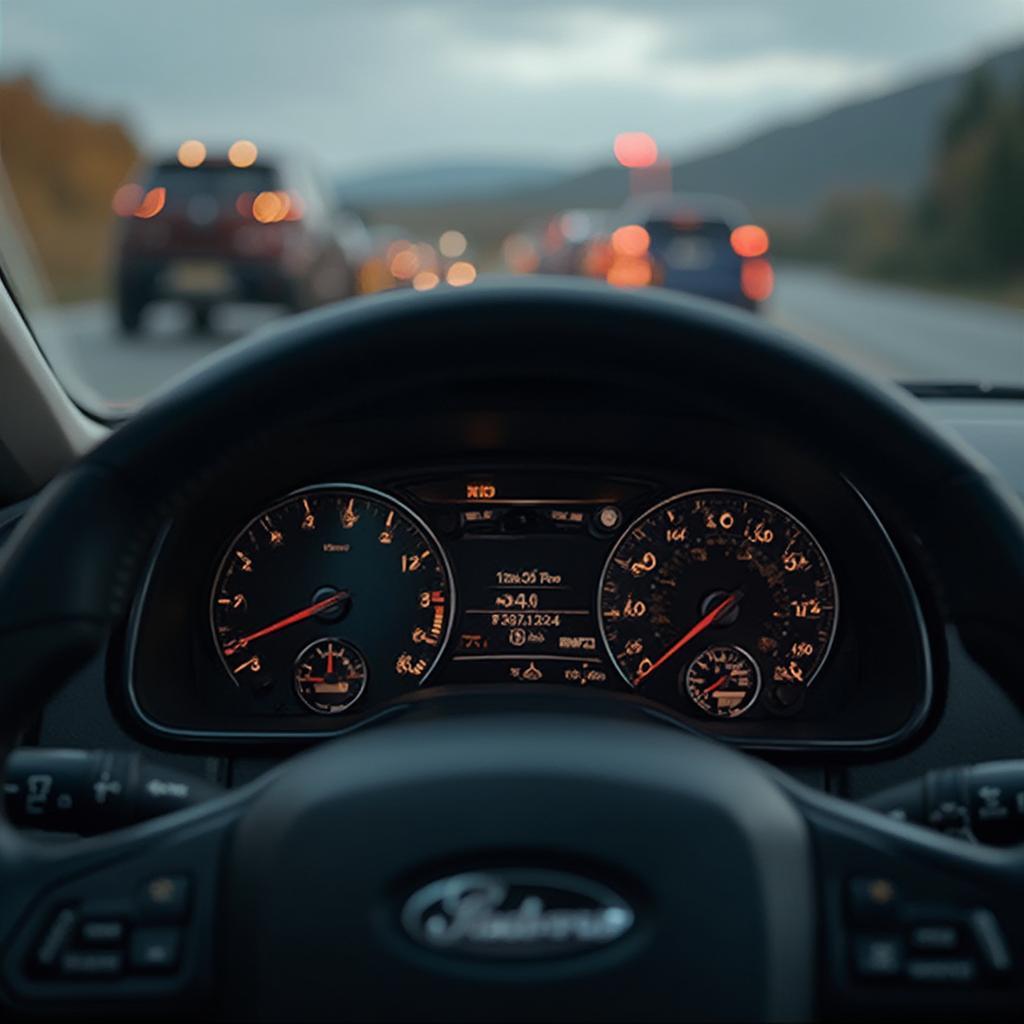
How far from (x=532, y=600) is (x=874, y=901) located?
1.68 meters

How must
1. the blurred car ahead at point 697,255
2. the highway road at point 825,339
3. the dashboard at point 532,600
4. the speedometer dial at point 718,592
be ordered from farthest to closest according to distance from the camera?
the blurred car ahead at point 697,255, the highway road at point 825,339, the speedometer dial at point 718,592, the dashboard at point 532,600

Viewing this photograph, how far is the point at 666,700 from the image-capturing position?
339 centimetres

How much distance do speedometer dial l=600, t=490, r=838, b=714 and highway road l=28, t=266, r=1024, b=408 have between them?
5.64 meters

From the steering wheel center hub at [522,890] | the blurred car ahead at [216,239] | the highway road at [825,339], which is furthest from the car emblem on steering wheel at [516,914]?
the blurred car ahead at [216,239]

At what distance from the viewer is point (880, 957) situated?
1907 millimetres

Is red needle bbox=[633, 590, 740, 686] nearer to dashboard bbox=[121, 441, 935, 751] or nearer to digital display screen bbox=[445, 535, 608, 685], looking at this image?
dashboard bbox=[121, 441, 935, 751]

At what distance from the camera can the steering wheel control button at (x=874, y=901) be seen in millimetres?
1926

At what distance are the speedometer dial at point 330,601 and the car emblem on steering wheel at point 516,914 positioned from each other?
1444mm

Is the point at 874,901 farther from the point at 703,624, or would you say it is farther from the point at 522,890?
the point at 703,624

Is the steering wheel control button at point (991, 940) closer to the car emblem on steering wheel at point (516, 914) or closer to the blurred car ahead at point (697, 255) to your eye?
the car emblem on steering wheel at point (516, 914)

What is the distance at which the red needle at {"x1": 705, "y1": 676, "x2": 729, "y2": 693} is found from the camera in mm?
3367

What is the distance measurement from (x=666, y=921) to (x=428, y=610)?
1602 millimetres

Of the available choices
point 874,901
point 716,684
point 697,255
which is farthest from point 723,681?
point 697,255

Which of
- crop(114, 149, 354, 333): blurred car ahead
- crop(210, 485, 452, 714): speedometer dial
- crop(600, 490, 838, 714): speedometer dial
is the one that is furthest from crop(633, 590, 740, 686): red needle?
crop(114, 149, 354, 333): blurred car ahead
